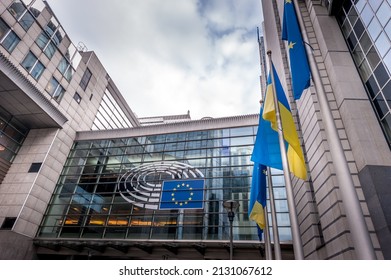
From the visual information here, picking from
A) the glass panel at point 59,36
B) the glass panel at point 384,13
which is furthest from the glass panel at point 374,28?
the glass panel at point 59,36

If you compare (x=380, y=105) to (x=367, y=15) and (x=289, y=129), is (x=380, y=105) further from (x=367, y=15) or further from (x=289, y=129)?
(x=289, y=129)

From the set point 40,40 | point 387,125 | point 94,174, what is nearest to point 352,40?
point 387,125

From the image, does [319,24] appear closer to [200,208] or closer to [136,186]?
[200,208]

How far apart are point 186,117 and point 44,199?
44.4 meters

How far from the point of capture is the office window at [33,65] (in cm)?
2455

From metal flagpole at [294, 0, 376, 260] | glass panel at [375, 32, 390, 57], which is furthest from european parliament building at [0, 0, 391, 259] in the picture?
metal flagpole at [294, 0, 376, 260]

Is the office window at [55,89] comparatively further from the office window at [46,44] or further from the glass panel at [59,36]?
the glass panel at [59,36]

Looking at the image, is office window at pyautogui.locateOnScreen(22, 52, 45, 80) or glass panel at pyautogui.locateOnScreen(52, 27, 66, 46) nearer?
office window at pyautogui.locateOnScreen(22, 52, 45, 80)

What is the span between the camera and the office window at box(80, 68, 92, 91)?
105 feet

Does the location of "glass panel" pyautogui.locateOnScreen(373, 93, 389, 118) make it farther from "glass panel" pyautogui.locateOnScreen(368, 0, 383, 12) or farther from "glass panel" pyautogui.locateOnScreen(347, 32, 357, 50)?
"glass panel" pyautogui.locateOnScreen(368, 0, 383, 12)

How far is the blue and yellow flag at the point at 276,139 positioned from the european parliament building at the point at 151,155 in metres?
2.89

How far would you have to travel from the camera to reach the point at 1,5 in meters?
21.8

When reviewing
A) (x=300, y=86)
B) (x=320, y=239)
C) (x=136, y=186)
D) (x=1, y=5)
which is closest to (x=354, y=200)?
Answer: (x=300, y=86)

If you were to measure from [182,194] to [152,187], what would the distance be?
3210 millimetres
